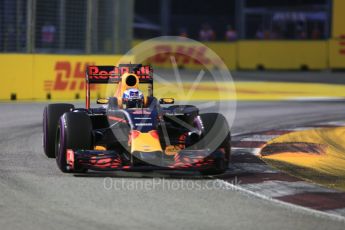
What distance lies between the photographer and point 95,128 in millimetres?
9297

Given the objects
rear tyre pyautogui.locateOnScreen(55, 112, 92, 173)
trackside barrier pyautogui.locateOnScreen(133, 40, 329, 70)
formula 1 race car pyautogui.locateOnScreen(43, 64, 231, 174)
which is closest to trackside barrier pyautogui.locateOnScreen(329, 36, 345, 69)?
trackside barrier pyautogui.locateOnScreen(133, 40, 329, 70)

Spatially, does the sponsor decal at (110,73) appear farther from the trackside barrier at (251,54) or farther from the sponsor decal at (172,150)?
the trackside barrier at (251,54)

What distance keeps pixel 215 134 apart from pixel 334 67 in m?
23.7

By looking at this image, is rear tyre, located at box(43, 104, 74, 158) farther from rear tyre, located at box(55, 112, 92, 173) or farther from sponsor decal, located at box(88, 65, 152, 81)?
rear tyre, located at box(55, 112, 92, 173)

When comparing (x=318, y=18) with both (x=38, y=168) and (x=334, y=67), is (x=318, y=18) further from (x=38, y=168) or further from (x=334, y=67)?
(x=38, y=168)

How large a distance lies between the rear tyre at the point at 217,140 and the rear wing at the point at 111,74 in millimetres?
1378

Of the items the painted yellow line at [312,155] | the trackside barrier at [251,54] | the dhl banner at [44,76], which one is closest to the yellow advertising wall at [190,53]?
the trackside barrier at [251,54]

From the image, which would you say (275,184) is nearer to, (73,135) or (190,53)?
(73,135)

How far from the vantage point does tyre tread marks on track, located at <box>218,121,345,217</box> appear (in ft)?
23.0

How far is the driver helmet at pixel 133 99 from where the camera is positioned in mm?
9078

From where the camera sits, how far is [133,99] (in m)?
9.07

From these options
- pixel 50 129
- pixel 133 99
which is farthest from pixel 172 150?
pixel 50 129

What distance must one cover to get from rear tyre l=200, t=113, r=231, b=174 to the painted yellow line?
761mm

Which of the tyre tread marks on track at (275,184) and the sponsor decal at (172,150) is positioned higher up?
the sponsor decal at (172,150)
